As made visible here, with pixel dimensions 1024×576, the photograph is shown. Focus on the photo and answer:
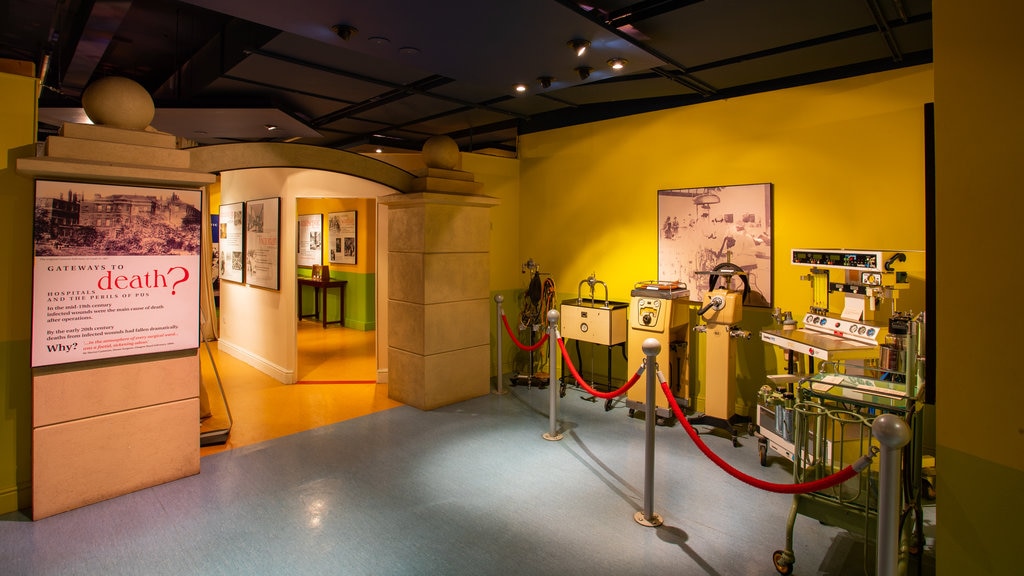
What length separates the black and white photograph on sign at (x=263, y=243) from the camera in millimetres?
6604

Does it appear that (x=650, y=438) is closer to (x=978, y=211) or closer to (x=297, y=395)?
(x=978, y=211)

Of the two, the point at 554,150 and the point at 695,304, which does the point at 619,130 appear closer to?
the point at 554,150

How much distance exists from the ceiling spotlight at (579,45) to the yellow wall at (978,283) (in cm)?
214

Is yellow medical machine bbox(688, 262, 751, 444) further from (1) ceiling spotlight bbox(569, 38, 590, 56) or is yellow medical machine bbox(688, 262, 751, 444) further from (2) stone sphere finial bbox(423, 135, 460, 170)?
(2) stone sphere finial bbox(423, 135, 460, 170)

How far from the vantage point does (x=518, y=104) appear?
6320 millimetres

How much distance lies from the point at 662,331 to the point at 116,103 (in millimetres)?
4560

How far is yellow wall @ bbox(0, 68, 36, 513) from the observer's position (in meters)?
3.40

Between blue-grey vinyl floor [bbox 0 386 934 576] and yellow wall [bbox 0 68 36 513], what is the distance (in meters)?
0.31

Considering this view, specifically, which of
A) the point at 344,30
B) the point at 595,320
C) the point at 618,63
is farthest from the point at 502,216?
the point at 344,30

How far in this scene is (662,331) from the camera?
504 centimetres

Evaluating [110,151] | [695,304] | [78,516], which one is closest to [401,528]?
[78,516]

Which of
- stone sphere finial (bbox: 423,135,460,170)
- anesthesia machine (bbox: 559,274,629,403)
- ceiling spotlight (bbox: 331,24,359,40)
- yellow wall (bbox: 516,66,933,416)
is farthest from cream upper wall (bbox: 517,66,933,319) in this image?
ceiling spotlight (bbox: 331,24,359,40)

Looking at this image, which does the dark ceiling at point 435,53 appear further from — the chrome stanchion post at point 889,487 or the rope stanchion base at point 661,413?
the rope stanchion base at point 661,413

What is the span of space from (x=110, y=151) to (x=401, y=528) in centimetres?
306
